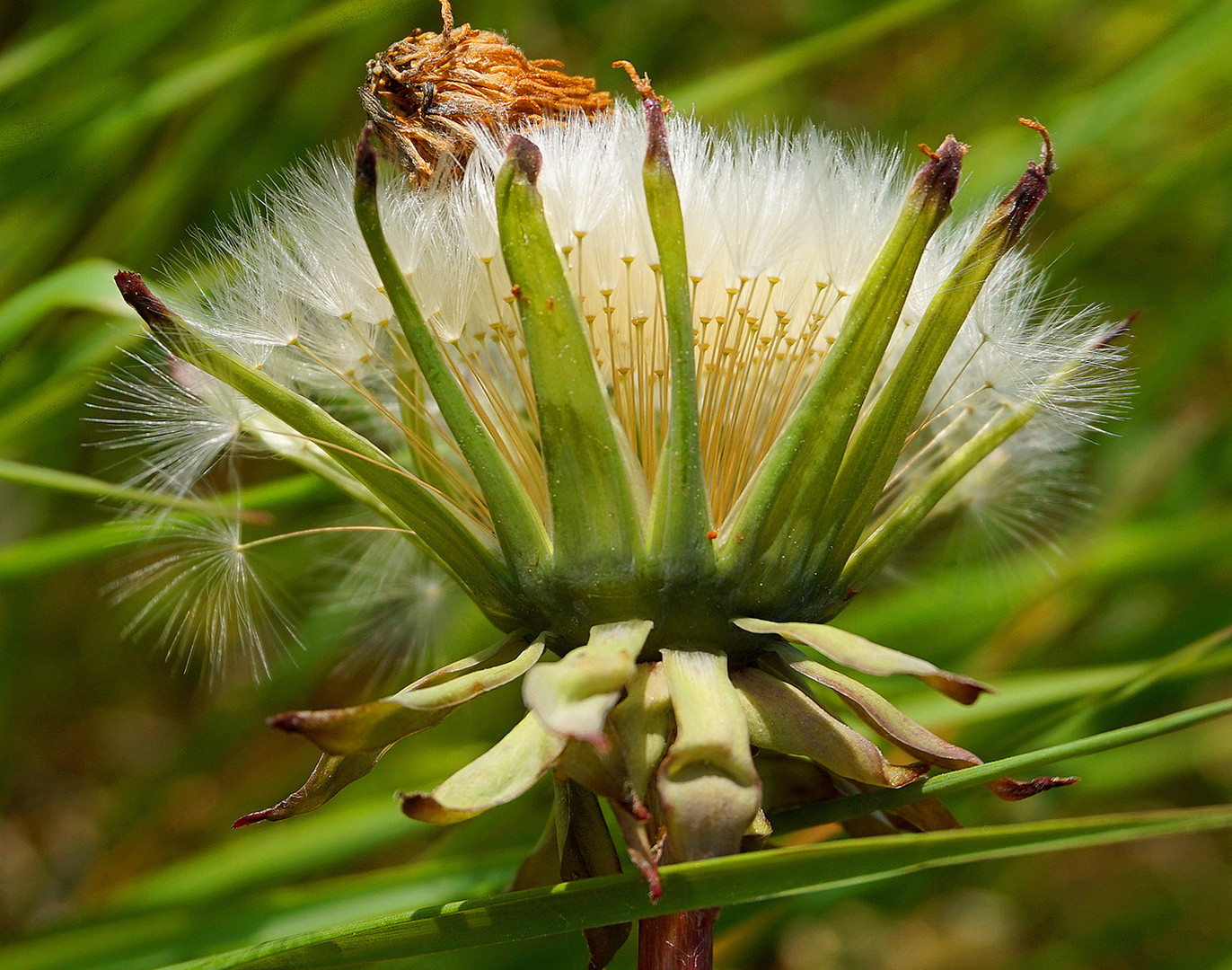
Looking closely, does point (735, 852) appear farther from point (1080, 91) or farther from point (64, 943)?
point (1080, 91)

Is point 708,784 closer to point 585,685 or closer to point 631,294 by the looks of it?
point 585,685

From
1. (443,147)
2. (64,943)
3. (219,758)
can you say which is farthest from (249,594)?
(443,147)

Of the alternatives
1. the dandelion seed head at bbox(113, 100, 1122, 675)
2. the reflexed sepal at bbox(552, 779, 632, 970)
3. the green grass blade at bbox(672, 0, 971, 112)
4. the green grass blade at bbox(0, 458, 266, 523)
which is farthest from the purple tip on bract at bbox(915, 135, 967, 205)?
the green grass blade at bbox(672, 0, 971, 112)

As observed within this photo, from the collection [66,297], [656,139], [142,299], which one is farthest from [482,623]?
[656,139]

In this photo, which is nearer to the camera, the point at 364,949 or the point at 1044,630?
the point at 364,949

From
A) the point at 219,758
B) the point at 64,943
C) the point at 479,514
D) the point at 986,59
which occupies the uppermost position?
the point at 986,59

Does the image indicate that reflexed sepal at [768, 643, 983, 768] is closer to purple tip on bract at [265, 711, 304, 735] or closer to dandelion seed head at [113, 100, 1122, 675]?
dandelion seed head at [113, 100, 1122, 675]

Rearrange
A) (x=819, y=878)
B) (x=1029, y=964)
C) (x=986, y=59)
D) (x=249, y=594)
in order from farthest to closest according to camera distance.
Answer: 1. (x=986, y=59)
2. (x=1029, y=964)
3. (x=249, y=594)
4. (x=819, y=878)
